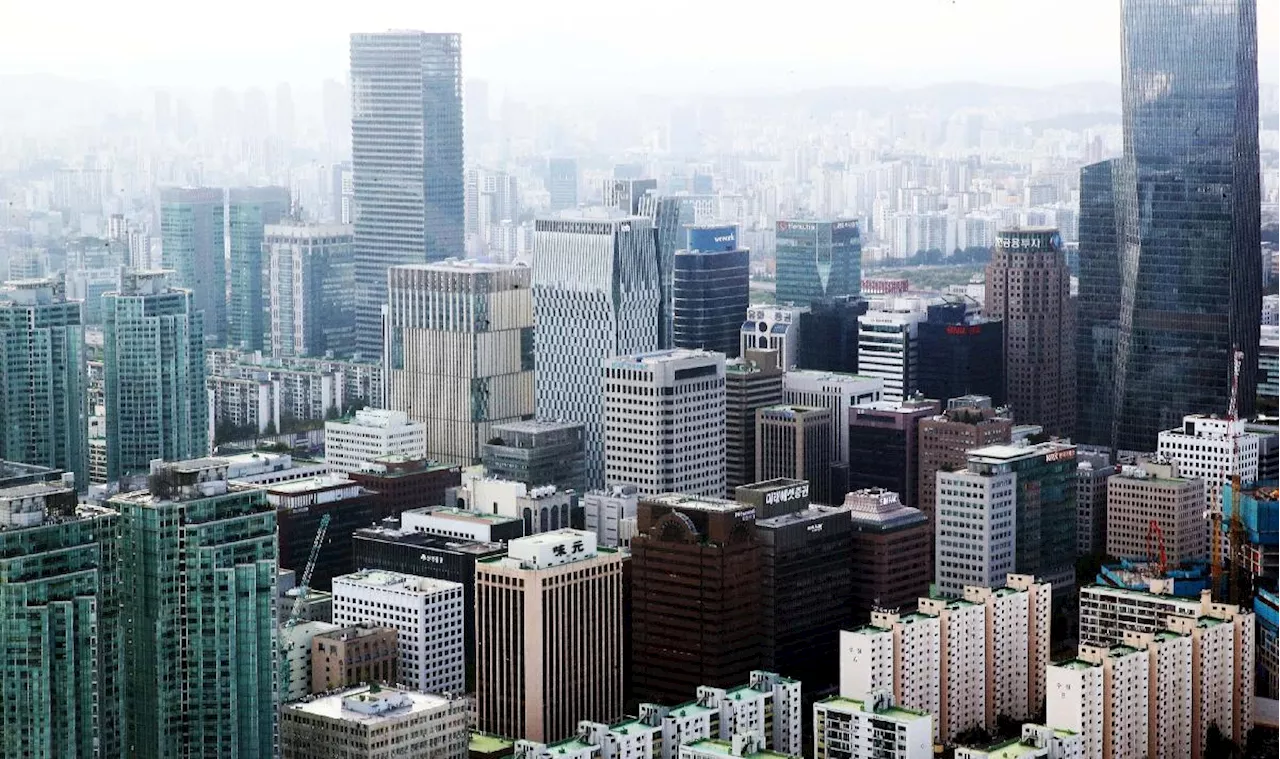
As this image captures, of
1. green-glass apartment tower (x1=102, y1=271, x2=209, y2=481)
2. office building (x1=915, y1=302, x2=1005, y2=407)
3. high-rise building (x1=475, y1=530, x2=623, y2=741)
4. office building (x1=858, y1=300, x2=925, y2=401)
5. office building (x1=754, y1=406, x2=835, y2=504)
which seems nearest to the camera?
high-rise building (x1=475, y1=530, x2=623, y2=741)

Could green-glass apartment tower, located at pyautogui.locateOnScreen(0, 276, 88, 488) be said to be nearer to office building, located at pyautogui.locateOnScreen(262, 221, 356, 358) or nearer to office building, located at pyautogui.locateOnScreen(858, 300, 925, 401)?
office building, located at pyautogui.locateOnScreen(858, 300, 925, 401)

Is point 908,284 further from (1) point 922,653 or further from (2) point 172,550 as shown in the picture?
(2) point 172,550

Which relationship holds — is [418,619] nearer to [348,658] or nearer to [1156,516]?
[348,658]

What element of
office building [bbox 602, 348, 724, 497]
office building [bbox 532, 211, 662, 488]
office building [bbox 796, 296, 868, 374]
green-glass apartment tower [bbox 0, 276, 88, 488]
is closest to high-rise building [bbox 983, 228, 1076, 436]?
office building [bbox 796, 296, 868, 374]

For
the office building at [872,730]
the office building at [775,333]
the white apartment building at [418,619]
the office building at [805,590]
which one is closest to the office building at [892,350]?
the office building at [775,333]

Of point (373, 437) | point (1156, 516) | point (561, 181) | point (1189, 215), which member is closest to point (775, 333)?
point (1189, 215)

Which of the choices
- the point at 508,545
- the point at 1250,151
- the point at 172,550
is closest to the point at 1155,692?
the point at 508,545

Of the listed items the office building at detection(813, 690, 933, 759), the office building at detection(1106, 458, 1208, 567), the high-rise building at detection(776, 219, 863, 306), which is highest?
the high-rise building at detection(776, 219, 863, 306)
